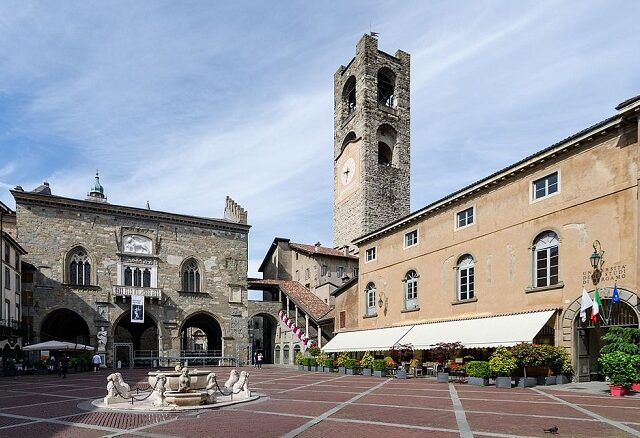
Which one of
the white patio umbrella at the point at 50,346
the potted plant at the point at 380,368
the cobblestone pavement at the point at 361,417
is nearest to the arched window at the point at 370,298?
the potted plant at the point at 380,368

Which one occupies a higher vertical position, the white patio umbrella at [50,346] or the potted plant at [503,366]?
the potted plant at [503,366]

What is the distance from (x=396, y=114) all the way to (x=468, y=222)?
31717 millimetres

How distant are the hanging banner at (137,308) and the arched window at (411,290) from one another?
21091mm

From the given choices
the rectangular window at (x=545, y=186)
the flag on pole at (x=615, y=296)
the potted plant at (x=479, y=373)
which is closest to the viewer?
the flag on pole at (x=615, y=296)

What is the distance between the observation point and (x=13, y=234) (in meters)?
44.2

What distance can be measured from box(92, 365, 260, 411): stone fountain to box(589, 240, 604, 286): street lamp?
41.1 feet

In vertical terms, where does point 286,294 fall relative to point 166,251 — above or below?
below

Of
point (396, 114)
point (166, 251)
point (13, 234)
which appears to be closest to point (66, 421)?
point (166, 251)

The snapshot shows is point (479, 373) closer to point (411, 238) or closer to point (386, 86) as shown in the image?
point (411, 238)

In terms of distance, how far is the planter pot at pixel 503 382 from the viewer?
1944cm

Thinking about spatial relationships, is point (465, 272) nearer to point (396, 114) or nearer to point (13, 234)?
point (396, 114)

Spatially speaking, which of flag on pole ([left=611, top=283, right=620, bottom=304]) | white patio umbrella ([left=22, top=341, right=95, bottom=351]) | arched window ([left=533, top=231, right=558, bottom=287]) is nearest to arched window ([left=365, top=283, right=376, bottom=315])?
arched window ([left=533, top=231, right=558, bottom=287])

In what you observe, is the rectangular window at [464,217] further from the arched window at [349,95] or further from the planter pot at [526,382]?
the arched window at [349,95]

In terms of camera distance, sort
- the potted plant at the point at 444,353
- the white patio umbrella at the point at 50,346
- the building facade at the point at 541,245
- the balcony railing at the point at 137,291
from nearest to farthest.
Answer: the building facade at the point at 541,245 → the potted plant at the point at 444,353 → the white patio umbrella at the point at 50,346 → the balcony railing at the point at 137,291
